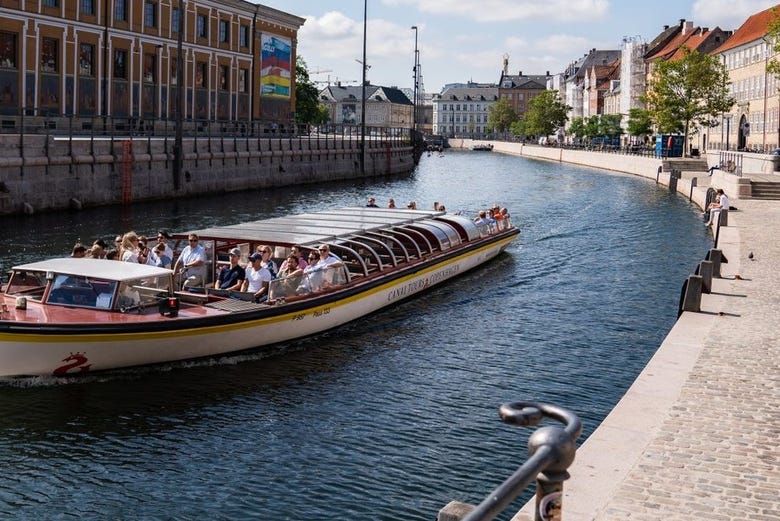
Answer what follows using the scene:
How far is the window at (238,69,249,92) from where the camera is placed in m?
82.5

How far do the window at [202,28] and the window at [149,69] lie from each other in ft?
21.4

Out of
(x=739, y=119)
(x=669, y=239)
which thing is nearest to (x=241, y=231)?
(x=669, y=239)

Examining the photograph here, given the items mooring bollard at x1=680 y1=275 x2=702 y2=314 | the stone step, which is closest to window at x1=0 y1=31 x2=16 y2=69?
the stone step

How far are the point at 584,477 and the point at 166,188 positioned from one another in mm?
44500

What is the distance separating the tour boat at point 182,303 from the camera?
653 inches

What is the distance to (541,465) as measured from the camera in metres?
4.73

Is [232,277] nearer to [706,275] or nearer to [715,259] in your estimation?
[706,275]

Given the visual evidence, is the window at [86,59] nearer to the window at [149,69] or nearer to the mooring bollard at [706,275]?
the window at [149,69]

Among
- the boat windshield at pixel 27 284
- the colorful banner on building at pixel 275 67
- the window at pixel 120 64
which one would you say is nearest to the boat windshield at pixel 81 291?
the boat windshield at pixel 27 284

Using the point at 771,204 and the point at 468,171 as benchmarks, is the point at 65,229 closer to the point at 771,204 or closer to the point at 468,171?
the point at 771,204

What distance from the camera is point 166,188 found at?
173 feet

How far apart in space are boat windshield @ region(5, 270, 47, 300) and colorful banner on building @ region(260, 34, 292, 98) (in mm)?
68456

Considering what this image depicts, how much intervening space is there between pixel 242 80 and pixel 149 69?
13.7 meters

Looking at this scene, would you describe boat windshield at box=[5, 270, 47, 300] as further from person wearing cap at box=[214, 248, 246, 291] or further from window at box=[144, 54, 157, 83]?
window at box=[144, 54, 157, 83]
